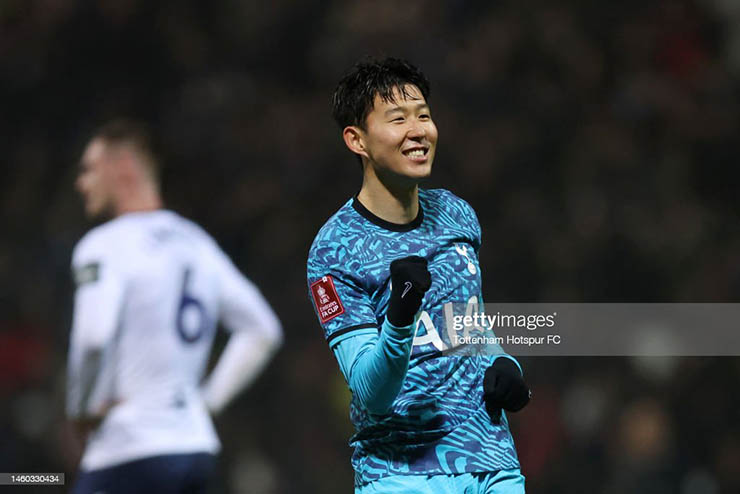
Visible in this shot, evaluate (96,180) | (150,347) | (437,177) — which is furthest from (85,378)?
(437,177)

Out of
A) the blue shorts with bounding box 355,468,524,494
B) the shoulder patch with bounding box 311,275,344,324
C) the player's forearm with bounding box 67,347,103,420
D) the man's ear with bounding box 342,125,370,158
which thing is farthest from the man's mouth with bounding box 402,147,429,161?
the player's forearm with bounding box 67,347,103,420

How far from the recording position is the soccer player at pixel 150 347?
4.24 meters

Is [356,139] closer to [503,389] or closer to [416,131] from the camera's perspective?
[416,131]

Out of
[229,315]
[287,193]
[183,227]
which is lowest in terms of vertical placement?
[229,315]

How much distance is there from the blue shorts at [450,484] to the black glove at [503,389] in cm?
14

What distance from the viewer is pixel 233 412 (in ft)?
16.8

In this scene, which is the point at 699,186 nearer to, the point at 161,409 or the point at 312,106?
the point at 312,106

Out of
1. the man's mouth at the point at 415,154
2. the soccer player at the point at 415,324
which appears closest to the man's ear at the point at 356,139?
the soccer player at the point at 415,324

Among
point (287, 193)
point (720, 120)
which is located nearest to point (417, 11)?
point (287, 193)

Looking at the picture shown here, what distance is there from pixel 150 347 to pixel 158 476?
0.56 m

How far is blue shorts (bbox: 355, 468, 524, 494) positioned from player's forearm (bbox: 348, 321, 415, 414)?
19 cm

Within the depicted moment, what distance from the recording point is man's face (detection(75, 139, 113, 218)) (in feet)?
16.5

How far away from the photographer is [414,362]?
251 cm

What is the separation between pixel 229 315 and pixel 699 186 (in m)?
2.74
